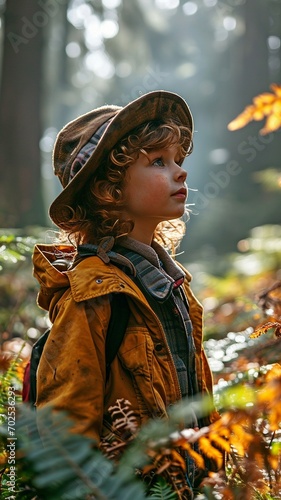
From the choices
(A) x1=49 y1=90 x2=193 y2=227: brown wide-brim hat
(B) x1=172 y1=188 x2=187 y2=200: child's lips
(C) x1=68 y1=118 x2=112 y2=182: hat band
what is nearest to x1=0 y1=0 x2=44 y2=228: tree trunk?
(A) x1=49 y1=90 x2=193 y2=227: brown wide-brim hat

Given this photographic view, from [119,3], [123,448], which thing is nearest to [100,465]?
[123,448]

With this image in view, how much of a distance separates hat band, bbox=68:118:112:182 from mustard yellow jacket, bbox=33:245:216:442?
0.40 meters

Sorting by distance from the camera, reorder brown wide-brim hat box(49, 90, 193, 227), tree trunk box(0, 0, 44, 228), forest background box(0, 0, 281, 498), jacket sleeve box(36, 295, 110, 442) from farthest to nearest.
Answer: tree trunk box(0, 0, 44, 228)
forest background box(0, 0, 281, 498)
brown wide-brim hat box(49, 90, 193, 227)
jacket sleeve box(36, 295, 110, 442)

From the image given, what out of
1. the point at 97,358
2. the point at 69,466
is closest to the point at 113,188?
the point at 97,358

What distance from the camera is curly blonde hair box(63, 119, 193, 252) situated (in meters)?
2.47

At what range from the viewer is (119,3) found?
68.4ft

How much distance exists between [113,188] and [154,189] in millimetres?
158

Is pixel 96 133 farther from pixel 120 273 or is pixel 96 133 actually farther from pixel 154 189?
pixel 120 273

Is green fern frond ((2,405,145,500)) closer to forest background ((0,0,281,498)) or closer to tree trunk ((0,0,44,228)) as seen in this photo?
forest background ((0,0,281,498))

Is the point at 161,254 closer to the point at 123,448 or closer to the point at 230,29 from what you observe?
the point at 123,448

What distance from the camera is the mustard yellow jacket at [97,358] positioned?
209 centimetres

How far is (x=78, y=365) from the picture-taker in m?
2.10

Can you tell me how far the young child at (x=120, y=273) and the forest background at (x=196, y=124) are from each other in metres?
0.29

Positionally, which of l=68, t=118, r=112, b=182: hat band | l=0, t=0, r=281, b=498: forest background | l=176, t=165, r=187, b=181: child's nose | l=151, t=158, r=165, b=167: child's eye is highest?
l=68, t=118, r=112, b=182: hat band
